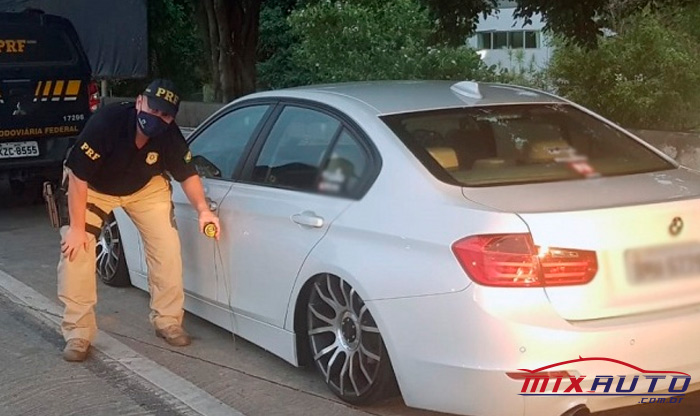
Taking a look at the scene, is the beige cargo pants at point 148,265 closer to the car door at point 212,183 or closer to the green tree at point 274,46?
the car door at point 212,183

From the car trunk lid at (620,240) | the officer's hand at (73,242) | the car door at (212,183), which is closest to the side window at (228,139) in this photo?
the car door at (212,183)

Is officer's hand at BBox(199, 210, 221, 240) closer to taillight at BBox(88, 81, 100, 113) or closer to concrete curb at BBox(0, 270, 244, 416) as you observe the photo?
concrete curb at BBox(0, 270, 244, 416)

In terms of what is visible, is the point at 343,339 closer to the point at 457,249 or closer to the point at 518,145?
the point at 457,249

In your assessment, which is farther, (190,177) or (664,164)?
(190,177)

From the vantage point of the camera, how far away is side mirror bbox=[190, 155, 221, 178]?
5.54 m

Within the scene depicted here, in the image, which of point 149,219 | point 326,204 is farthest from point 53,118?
point 326,204

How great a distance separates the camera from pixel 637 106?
11.6 meters

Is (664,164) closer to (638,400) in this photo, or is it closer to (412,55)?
(638,400)

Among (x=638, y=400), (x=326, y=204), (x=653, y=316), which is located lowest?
(x=638, y=400)

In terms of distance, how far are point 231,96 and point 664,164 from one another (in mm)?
12740

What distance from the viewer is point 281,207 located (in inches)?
189

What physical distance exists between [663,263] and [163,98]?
8.87 feet

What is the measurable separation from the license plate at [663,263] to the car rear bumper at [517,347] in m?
0.15

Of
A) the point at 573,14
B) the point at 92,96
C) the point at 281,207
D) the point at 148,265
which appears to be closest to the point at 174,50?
the point at 92,96
